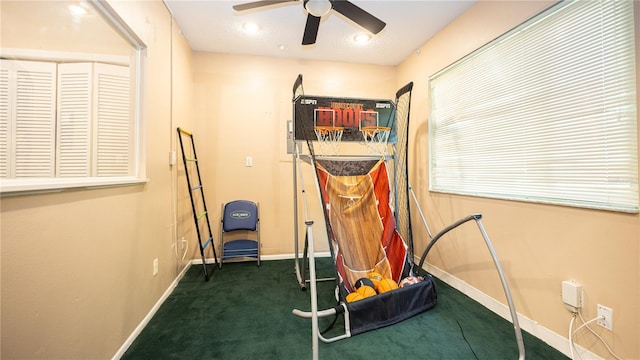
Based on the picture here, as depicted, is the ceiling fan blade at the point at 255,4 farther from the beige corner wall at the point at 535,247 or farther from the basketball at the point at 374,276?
the basketball at the point at 374,276

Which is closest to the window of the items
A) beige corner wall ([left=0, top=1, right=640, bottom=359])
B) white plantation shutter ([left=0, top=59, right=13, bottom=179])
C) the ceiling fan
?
white plantation shutter ([left=0, top=59, right=13, bottom=179])

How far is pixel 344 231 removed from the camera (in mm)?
2166

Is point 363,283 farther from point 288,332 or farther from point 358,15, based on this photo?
point 358,15

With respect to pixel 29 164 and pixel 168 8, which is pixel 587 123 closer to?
pixel 29 164

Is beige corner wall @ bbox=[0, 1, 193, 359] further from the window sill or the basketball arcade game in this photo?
the basketball arcade game

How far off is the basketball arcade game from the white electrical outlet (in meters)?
0.74

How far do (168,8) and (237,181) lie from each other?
1835 mm

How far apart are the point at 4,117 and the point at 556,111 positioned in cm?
278

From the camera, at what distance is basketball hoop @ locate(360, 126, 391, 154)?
7.91 ft

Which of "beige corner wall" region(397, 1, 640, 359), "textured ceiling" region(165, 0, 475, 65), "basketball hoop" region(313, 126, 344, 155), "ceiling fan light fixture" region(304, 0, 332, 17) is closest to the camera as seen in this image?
"beige corner wall" region(397, 1, 640, 359)

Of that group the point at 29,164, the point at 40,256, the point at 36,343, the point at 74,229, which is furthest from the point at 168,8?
the point at 36,343

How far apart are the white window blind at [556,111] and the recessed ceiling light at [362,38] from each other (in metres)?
1.01

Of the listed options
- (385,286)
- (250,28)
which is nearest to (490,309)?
(385,286)

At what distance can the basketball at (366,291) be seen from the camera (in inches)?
69.7
